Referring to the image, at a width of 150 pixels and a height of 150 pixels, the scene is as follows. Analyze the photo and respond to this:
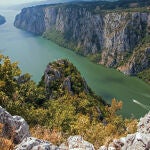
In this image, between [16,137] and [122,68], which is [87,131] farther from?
[122,68]

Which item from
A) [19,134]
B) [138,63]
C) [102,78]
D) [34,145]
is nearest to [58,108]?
[19,134]

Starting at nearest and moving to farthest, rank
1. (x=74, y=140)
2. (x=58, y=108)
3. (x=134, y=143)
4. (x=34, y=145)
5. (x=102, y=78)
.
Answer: (x=34, y=145) → (x=134, y=143) → (x=74, y=140) → (x=58, y=108) → (x=102, y=78)

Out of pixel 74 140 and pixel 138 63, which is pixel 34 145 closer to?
pixel 74 140

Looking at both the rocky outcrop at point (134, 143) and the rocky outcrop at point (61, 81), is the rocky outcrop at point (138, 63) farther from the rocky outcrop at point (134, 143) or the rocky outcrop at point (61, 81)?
the rocky outcrop at point (134, 143)

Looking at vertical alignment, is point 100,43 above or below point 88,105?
below

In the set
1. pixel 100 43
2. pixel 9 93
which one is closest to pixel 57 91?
pixel 9 93

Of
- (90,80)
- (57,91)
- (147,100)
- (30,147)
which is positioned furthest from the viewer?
(90,80)
